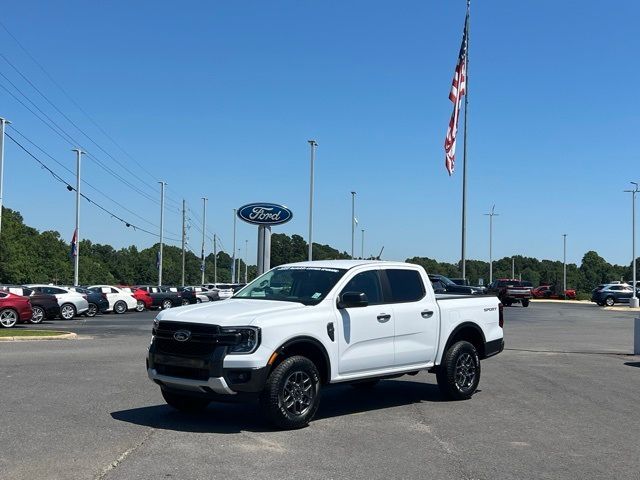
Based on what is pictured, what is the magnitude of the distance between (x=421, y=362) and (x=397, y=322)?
0.81 meters

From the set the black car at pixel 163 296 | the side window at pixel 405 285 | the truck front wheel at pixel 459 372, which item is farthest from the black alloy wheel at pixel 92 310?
the side window at pixel 405 285

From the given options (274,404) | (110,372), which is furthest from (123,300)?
(274,404)

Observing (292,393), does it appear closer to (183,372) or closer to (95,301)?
(183,372)

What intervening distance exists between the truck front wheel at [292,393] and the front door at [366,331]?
551mm

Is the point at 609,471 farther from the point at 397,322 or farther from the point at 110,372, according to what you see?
the point at 110,372

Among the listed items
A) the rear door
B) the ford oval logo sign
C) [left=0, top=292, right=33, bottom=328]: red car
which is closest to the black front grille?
the rear door

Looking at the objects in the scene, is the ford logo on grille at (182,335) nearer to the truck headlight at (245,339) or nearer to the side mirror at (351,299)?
the truck headlight at (245,339)

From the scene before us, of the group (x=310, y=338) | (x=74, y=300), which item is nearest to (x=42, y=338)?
(x=74, y=300)

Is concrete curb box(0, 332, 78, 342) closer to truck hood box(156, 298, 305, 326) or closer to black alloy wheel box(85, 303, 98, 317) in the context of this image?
truck hood box(156, 298, 305, 326)

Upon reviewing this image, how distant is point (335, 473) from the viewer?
21.5 ft

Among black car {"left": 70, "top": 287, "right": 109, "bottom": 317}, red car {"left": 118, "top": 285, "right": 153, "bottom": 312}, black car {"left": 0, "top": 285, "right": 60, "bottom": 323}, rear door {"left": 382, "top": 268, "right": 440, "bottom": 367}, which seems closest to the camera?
rear door {"left": 382, "top": 268, "right": 440, "bottom": 367}

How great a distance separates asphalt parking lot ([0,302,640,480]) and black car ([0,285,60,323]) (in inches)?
599

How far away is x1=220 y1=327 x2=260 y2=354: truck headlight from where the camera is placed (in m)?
8.04

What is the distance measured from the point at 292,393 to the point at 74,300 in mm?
25914
